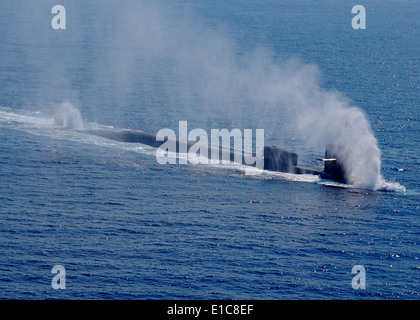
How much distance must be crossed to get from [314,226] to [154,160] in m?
38.4

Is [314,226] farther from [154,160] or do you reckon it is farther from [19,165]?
[19,165]

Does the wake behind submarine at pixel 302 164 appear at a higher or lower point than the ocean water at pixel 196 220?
higher

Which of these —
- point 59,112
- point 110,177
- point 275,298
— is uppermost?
point 59,112

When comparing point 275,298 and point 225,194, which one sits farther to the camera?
point 225,194

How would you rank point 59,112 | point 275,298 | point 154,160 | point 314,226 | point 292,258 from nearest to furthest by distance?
point 275,298 → point 292,258 → point 314,226 → point 154,160 → point 59,112

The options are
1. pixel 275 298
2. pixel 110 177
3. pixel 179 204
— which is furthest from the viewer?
pixel 110 177

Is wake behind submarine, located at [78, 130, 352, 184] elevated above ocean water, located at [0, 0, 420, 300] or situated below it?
above

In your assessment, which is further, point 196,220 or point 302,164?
point 302,164

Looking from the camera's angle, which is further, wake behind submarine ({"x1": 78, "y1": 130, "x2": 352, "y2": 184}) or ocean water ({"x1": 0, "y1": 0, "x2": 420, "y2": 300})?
wake behind submarine ({"x1": 78, "y1": 130, "x2": 352, "y2": 184})

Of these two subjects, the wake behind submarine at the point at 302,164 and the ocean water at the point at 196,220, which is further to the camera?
the wake behind submarine at the point at 302,164

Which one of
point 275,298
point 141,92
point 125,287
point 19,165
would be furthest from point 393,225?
point 141,92

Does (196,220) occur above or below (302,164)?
below

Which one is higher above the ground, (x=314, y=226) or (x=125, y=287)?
(x=314, y=226)

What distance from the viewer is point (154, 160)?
13500 cm
